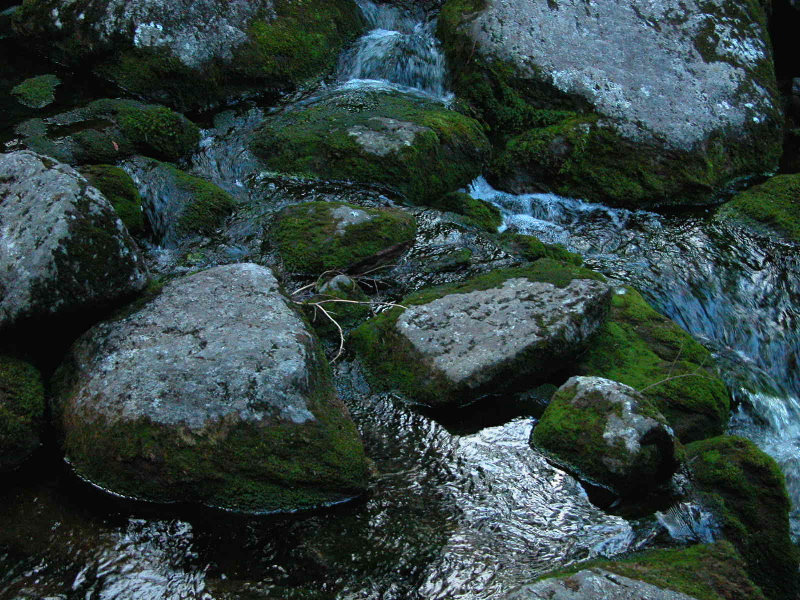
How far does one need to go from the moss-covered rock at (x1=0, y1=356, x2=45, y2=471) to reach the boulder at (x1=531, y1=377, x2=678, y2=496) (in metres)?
2.91

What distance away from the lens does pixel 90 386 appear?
12.2 ft

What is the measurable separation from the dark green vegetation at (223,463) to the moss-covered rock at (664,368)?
2011 millimetres

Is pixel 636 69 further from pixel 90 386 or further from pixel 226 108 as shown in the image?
pixel 90 386

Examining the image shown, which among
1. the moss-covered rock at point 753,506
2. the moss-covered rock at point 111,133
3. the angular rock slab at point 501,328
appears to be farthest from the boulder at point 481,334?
the moss-covered rock at point 111,133

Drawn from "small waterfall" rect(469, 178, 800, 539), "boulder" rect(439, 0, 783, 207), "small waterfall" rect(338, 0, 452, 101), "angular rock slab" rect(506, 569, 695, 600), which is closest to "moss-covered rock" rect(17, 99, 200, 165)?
"small waterfall" rect(338, 0, 452, 101)

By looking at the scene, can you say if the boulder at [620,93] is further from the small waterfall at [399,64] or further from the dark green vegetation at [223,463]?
the dark green vegetation at [223,463]

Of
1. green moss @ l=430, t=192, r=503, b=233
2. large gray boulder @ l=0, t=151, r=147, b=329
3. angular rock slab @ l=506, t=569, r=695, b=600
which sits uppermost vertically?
large gray boulder @ l=0, t=151, r=147, b=329

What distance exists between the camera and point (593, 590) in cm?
285

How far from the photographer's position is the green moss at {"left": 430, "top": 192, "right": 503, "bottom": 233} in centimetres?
666

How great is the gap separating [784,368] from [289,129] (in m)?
5.19

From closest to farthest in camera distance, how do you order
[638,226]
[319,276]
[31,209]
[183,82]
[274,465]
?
[274,465], [31,209], [319,276], [638,226], [183,82]

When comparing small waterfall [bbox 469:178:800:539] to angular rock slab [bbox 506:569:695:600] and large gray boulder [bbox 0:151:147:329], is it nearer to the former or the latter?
angular rock slab [bbox 506:569:695:600]

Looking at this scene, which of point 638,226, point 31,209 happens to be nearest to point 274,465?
point 31,209

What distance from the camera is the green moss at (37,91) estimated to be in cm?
712
